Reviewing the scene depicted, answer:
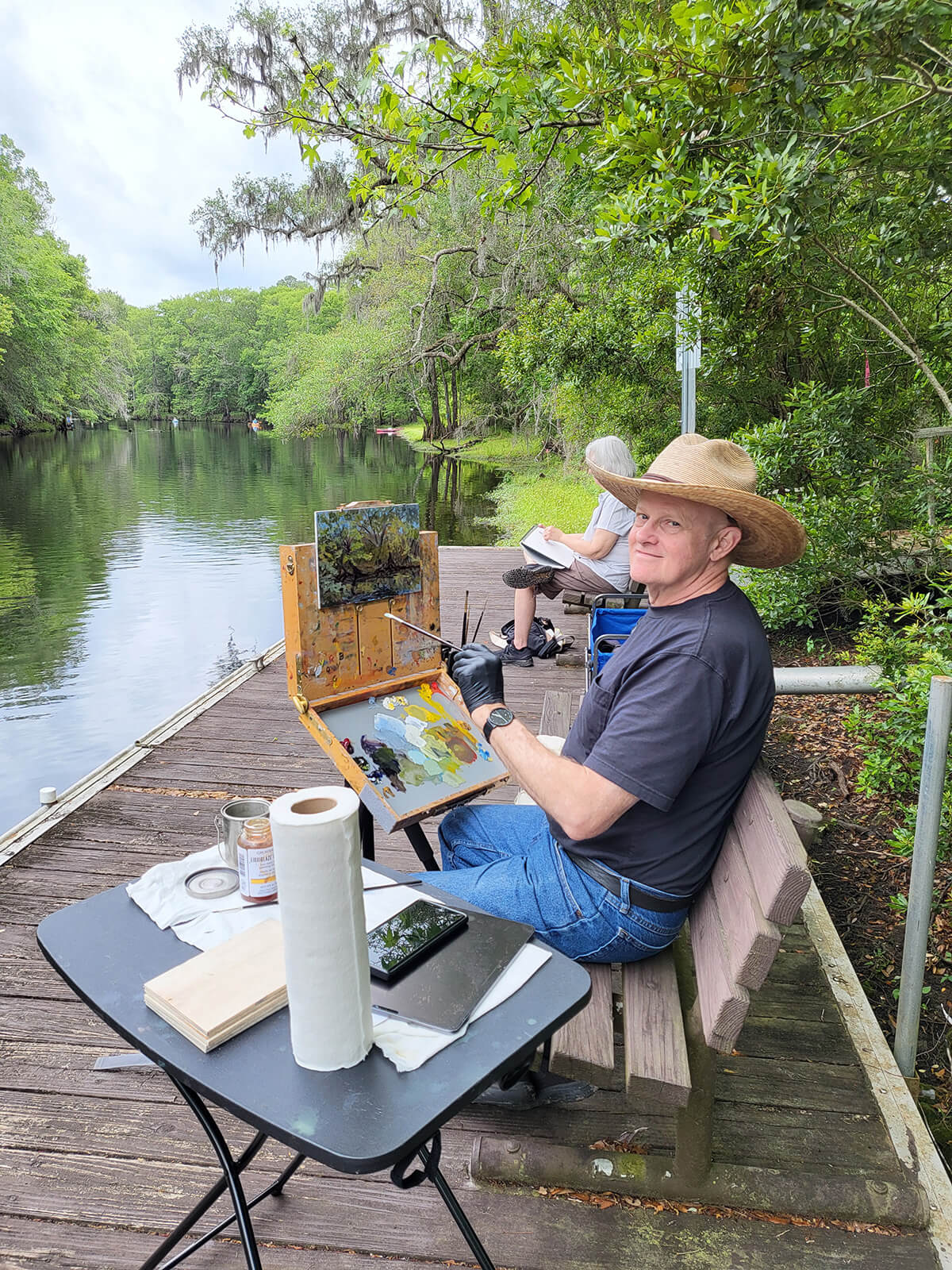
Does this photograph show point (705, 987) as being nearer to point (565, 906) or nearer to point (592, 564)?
point (565, 906)

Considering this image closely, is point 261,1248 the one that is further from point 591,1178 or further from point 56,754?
point 56,754

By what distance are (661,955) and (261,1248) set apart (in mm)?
966

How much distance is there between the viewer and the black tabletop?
1.01 metres

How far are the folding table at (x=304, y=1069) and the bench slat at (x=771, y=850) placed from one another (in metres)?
0.33

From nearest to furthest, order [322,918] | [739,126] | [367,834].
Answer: [322,918], [367,834], [739,126]

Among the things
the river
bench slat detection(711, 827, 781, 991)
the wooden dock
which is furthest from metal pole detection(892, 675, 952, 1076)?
the river

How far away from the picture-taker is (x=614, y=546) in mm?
4961

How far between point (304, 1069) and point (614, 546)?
4.14 m

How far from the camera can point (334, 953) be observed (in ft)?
3.29

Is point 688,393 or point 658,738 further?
point 688,393

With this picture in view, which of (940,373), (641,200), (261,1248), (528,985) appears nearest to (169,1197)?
(261,1248)

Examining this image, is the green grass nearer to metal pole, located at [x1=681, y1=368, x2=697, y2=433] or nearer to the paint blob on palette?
metal pole, located at [x1=681, y1=368, x2=697, y2=433]

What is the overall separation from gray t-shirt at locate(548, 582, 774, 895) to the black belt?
0.06 ft

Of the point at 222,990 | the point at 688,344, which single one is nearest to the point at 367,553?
the point at 222,990
